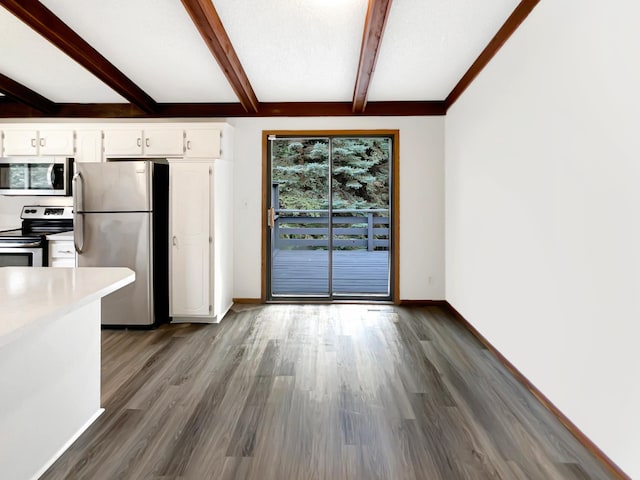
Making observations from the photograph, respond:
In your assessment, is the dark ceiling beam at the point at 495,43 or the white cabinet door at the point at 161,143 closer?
the dark ceiling beam at the point at 495,43

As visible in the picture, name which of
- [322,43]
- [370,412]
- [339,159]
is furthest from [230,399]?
[339,159]

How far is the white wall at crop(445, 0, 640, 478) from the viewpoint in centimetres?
172

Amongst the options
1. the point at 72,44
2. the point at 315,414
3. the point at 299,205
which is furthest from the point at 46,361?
the point at 299,205

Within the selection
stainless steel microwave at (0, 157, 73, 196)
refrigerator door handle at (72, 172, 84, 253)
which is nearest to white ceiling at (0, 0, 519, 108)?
stainless steel microwave at (0, 157, 73, 196)

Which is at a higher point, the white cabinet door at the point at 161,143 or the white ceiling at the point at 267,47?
the white ceiling at the point at 267,47

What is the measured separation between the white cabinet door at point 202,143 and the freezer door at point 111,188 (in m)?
0.55

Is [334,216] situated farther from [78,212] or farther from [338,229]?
[78,212]

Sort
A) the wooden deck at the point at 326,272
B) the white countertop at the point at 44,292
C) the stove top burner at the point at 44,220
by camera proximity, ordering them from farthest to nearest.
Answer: the wooden deck at the point at 326,272, the stove top burner at the point at 44,220, the white countertop at the point at 44,292

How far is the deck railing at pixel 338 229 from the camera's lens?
6684 mm

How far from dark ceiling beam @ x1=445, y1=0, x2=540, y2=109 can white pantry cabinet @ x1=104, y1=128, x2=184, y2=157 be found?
2.90 meters

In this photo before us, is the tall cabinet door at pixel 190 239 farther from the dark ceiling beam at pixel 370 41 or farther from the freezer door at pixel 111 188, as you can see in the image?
the dark ceiling beam at pixel 370 41

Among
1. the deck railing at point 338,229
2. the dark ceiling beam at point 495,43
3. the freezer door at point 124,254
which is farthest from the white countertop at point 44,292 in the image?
the deck railing at point 338,229

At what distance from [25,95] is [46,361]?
362 cm

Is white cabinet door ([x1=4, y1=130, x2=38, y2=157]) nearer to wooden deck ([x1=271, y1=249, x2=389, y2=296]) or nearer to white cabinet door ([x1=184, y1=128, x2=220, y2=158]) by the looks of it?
white cabinet door ([x1=184, y1=128, x2=220, y2=158])
